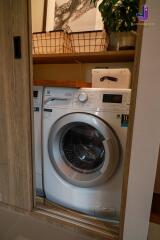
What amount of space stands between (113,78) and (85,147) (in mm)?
531

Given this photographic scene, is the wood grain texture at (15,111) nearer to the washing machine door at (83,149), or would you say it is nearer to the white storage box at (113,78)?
the washing machine door at (83,149)

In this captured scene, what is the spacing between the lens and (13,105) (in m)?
1.00

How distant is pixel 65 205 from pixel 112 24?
1.37 meters

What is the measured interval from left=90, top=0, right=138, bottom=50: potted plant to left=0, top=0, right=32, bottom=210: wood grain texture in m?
0.63

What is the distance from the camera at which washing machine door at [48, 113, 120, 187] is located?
1.05 meters

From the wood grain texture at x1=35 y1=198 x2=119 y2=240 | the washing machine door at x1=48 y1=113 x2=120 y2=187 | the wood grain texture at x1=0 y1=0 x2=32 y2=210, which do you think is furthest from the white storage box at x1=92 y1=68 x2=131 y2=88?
the wood grain texture at x1=35 y1=198 x2=119 y2=240

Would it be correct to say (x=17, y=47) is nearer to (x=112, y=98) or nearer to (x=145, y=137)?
(x=112, y=98)

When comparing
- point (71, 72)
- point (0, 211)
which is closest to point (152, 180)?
point (0, 211)

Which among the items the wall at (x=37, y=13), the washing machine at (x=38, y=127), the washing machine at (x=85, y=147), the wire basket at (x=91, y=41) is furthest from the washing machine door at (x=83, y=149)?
the wall at (x=37, y=13)

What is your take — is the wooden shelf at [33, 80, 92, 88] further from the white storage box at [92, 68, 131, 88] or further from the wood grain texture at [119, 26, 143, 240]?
the wood grain texture at [119, 26, 143, 240]

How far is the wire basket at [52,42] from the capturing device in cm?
142

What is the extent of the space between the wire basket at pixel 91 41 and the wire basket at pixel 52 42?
74mm

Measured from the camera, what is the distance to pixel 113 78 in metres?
1.23

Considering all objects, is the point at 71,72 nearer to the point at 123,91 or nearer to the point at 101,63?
the point at 101,63
